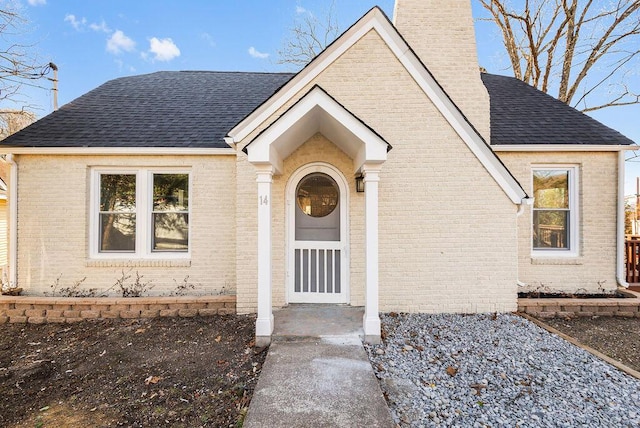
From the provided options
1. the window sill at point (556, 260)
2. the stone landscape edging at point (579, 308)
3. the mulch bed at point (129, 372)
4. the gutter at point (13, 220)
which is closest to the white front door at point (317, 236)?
the mulch bed at point (129, 372)

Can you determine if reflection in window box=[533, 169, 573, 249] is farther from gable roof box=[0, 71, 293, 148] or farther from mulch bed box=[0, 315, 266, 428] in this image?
gable roof box=[0, 71, 293, 148]

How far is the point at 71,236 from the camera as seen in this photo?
20.8ft

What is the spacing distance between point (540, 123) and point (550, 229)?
2.63 metres

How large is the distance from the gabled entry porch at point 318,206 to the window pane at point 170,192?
8.79ft

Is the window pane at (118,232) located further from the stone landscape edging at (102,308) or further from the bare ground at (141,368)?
the bare ground at (141,368)

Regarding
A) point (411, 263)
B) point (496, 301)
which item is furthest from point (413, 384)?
point (496, 301)

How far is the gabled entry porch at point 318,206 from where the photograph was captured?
421 centimetres

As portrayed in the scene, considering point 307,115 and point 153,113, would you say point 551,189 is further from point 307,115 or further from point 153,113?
point 153,113

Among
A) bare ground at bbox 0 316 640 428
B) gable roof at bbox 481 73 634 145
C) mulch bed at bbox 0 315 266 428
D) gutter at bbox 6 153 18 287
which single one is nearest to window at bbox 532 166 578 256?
gable roof at bbox 481 73 634 145

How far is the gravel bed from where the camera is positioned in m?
2.91

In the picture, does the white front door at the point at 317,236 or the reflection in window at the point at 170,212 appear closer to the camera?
the white front door at the point at 317,236

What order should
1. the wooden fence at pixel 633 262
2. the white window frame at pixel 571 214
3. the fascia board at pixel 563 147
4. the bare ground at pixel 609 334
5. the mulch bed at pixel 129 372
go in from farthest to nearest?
the wooden fence at pixel 633 262
the white window frame at pixel 571 214
the fascia board at pixel 563 147
the bare ground at pixel 609 334
the mulch bed at pixel 129 372

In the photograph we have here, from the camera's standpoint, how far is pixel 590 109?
12.7 metres

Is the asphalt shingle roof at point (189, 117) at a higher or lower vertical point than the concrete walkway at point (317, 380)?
higher
